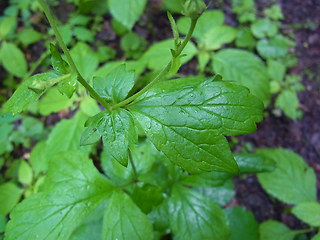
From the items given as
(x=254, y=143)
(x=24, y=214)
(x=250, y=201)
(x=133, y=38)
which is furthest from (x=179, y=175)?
(x=133, y=38)

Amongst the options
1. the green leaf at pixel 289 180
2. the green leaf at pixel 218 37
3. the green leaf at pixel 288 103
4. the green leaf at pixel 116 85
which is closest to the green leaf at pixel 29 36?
the green leaf at pixel 218 37

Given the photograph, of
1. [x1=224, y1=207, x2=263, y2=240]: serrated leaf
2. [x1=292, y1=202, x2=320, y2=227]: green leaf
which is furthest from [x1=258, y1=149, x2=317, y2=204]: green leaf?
[x1=224, y1=207, x2=263, y2=240]: serrated leaf

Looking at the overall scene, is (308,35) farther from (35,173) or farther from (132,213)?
(35,173)

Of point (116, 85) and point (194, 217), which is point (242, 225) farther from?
point (116, 85)

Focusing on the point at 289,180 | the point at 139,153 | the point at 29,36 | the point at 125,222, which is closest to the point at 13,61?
the point at 29,36

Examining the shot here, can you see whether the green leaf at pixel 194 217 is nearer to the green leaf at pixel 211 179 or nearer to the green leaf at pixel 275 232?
the green leaf at pixel 211 179

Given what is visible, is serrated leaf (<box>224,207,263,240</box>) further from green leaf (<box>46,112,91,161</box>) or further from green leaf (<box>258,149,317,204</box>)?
green leaf (<box>46,112,91,161</box>)
